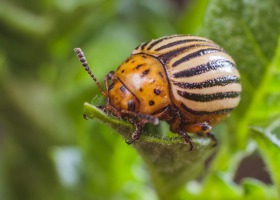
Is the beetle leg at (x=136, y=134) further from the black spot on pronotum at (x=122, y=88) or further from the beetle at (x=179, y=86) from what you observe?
the black spot on pronotum at (x=122, y=88)

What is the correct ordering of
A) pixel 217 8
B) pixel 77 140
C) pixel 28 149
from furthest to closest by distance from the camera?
1. pixel 28 149
2. pixel 77 140
3. pixel 217 8

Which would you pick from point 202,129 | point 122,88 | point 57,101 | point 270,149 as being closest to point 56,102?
point 57,101

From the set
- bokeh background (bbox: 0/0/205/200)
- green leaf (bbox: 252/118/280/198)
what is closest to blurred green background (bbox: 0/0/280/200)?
bokeh background (bbox: 0/0/205/200)

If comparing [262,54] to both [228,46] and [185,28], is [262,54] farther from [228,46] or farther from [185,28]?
[185,28]

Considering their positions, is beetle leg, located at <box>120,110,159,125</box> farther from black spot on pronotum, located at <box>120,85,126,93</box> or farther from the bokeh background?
the bokeh background

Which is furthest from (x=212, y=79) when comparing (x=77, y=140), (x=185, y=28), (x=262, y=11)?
(x=185, y=28)

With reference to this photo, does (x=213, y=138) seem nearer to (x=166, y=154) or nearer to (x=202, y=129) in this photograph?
(x=202, y=129)
